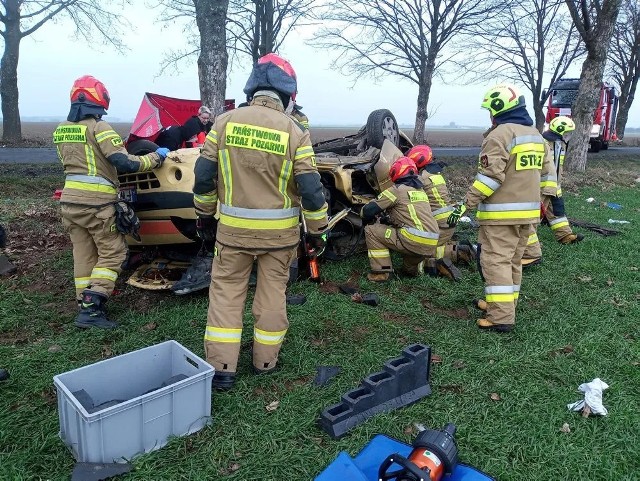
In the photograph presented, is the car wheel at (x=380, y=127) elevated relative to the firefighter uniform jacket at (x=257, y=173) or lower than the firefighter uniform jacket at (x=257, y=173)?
elevated

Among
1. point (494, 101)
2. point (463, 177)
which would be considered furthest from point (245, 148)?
point (463, 177)

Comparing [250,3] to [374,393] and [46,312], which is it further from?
[374,393]

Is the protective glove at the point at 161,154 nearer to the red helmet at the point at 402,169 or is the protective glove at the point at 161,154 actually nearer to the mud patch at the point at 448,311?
the red helmet at the point at 402,169

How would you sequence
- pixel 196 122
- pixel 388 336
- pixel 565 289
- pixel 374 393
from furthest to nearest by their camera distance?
pixel 196 122
pixel 565 289
pixel 388 336
pixel 374 393

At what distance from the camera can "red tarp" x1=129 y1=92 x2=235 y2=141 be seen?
16.5 feet

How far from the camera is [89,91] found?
155 inches

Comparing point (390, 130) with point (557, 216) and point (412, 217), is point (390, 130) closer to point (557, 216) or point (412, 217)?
point (412, 217)

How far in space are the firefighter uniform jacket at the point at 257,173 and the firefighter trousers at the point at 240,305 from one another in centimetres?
11

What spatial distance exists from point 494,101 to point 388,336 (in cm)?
201

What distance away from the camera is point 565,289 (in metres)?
5.02

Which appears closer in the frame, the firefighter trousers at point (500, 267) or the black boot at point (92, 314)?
the black boot at point (92, 314)

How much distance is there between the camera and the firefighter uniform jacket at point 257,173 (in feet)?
9.64

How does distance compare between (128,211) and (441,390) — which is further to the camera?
(128,211)

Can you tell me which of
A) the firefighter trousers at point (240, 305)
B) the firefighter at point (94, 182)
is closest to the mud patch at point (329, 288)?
the firefighter trousers at point (240, 305)
